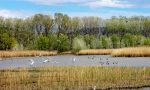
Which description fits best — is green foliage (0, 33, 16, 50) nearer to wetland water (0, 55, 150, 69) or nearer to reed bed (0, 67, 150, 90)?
wetland water (0, 55, 150, 69)

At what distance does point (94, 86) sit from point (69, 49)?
172ft

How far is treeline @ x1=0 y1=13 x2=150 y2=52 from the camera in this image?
230 ft

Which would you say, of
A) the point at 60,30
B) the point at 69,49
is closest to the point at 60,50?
the point at 69,49

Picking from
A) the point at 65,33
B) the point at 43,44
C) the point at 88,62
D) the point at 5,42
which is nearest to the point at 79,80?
the point at 88,62

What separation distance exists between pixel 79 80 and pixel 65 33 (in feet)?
266

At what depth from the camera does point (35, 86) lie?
18.9 m

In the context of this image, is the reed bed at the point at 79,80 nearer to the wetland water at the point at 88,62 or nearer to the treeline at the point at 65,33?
the wetland water at the point at 88,62

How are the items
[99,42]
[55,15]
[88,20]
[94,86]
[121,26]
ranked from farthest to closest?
1. [88,20]
2. [121,26]
3. [55,15]
4. [99,42]
5. [94,86]

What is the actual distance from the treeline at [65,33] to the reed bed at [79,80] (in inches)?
1632

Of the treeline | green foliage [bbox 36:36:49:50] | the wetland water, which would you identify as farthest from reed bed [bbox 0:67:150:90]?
green foliage [bbox 36:36:49:50]

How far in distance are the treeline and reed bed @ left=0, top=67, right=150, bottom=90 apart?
41461 mm

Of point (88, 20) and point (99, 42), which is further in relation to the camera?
point (88, 20)

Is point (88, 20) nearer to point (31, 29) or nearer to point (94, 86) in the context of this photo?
point (31, 29)

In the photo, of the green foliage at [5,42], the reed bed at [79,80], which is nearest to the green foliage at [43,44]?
the green foliage at [5,42]
